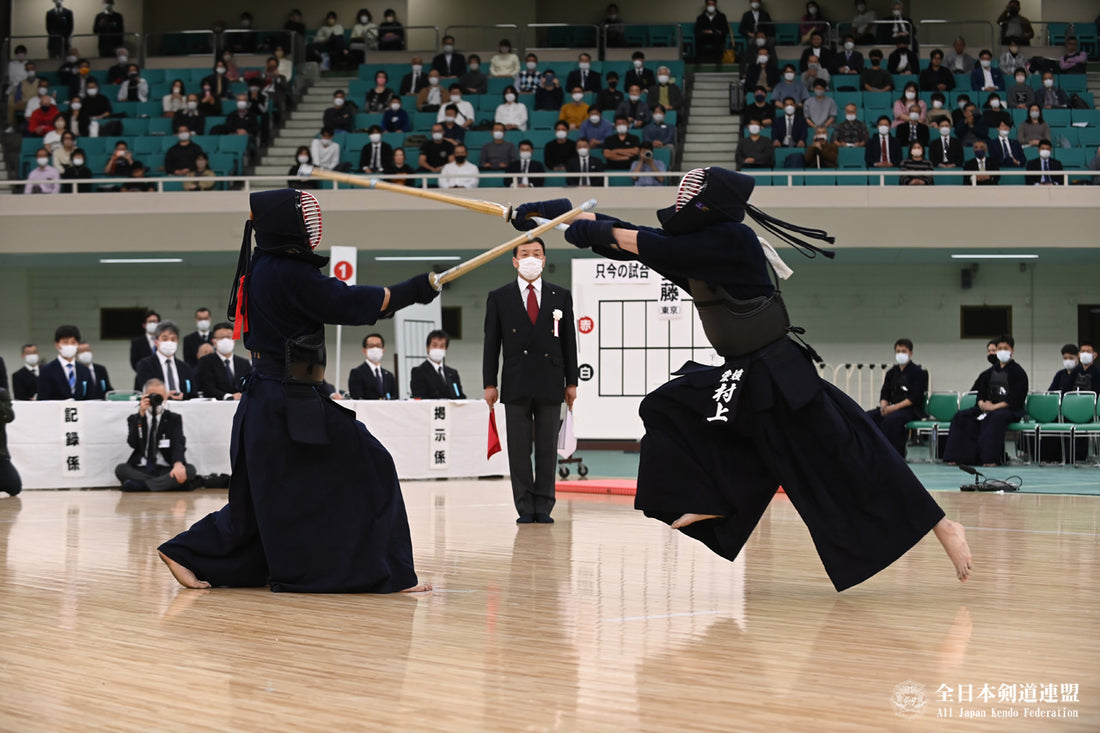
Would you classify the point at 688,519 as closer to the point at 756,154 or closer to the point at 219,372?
the point at 219,372

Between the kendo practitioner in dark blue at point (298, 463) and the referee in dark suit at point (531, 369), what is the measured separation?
2.76 metres

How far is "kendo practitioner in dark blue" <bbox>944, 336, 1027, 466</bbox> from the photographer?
14781mm

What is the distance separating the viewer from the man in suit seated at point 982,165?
681 inches

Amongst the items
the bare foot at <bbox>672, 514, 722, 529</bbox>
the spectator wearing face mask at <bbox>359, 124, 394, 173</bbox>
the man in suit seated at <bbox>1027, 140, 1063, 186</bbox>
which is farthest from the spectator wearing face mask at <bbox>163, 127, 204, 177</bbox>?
the bare foot at <bbox>672, 514, 722, 529</bbox>

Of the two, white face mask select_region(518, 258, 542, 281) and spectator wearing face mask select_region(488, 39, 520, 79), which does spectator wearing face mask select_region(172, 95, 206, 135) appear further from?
white face mask select_region(518, 258, 542, 281)

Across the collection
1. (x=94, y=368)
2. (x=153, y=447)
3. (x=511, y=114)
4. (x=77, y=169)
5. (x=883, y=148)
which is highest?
(x=511, y=114)

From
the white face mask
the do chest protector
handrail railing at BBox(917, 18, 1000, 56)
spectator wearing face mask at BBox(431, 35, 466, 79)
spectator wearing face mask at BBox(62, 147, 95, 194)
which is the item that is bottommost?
the do chest protector

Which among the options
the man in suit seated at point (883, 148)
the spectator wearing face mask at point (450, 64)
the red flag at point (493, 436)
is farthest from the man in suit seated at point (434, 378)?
the spectator wearing face mask at point (450, 64)

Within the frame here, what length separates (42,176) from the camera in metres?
18.4

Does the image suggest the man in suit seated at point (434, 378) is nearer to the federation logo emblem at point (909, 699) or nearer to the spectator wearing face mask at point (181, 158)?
the spectator wearing face mask at point (181, 158)

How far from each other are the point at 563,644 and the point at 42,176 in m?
17.0

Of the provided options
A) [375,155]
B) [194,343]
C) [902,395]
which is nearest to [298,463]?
[194,343]

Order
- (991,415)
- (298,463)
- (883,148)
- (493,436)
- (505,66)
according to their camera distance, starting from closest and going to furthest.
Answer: (298,463) < (493,436) < (991,415) < (883,148) < (505,66)

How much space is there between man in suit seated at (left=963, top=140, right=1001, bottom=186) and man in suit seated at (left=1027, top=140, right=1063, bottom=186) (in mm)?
516
